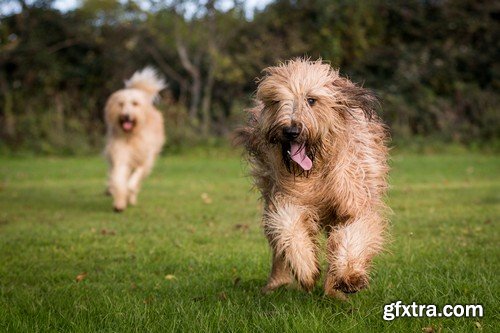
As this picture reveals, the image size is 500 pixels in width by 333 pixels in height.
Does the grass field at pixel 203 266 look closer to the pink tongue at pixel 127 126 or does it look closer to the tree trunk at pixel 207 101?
the pink tongue at pixel 127 126

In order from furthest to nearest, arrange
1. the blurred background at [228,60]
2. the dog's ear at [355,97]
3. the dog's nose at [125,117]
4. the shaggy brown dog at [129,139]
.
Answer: the blurred background at [228,60] < the dog's nose at [125,117] < the shaggy brown dog at [129,139] < the dog's ear at [355,97]

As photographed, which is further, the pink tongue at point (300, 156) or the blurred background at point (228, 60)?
the blurred background at point (228, 60)

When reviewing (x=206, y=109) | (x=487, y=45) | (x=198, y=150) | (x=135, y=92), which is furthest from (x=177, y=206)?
(x=487, y=45)

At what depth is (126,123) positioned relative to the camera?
10.9 meters

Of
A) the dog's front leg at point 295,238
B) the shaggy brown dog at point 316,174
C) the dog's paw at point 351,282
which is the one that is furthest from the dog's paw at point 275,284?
the dog's paw at point 351,282

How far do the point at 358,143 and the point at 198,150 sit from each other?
Answer: 56.1 ft

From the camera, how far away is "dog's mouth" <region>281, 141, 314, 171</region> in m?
4.21

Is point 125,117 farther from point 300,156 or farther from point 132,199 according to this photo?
point 300,156

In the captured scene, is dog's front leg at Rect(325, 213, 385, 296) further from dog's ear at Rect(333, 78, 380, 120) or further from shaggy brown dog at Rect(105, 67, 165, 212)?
shaggy brown dog at Rect(105, 67, 165, 212)

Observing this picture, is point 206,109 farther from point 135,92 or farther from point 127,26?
point 135,92

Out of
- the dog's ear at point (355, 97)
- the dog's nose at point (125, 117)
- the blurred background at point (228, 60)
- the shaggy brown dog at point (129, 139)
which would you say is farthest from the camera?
the blurred background at point (228, 60)

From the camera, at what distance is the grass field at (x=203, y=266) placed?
3861 millimetres

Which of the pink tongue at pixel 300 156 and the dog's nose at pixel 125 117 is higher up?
the dog's nose at pixel 125 117

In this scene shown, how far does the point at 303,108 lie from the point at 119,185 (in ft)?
21.1
